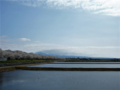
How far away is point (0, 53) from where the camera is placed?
42.1m

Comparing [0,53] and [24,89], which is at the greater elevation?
[0,53]

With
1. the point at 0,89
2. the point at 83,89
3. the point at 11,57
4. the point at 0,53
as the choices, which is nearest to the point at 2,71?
the point at 0,89

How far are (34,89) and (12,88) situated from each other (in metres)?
1.80

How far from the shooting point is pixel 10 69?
24.8 meters

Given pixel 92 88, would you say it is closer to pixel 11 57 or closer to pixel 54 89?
pixel 54 89

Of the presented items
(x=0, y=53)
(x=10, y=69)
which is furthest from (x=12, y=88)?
(x=0, y=53)

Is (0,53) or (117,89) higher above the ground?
(0,53)

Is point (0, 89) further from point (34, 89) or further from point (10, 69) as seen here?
point (10, 69)

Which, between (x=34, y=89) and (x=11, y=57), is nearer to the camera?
(x=34, y=89)

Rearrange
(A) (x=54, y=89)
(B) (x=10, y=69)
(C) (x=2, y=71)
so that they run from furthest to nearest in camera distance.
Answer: (B) (x=10, y=69)
(C) (x=2, y=71)
(A) (x=54, y=89)

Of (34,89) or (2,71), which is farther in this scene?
(2,71)

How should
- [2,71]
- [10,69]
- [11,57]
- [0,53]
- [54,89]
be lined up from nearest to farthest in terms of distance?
[54,89], [2,71], [10,69], [0,53], [11,57]

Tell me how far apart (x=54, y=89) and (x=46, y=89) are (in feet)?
1.94

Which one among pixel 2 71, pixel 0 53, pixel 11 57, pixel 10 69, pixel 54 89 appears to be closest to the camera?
pixel 54 89
